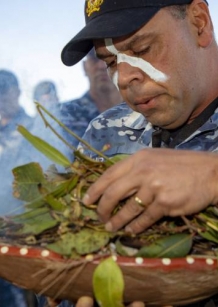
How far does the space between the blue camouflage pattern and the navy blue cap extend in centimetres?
32

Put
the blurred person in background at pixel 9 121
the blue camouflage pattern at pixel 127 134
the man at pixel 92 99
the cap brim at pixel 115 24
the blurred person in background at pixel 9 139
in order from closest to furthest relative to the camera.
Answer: the cap brim at pixel 115 24 < the blue camouflage pattern at pixel 127 134 < the blurred person in background at pixel 9 139 < the man at pixel 92 99 < the blurred person in background at pixel 9 121

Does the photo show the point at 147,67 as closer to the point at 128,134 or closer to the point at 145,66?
the point at 145,66

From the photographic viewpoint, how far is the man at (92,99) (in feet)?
13.1

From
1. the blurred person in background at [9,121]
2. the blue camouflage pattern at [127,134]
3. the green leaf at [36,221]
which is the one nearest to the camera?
the green leaf at [36,221]

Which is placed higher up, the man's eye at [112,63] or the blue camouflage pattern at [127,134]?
the man's eye at [112,63]

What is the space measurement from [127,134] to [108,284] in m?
0.93

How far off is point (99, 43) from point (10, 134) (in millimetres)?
2509

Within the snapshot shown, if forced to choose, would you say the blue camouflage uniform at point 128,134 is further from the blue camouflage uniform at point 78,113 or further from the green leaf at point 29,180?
the blue camouflage uniform at point 78,113

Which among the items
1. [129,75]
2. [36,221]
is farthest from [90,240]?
[129,75]

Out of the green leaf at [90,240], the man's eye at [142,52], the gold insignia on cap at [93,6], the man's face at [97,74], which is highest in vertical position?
the gold insignia on cap at [93,6]

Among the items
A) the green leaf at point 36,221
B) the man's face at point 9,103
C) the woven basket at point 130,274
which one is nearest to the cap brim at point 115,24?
the green leaf at point 36,221

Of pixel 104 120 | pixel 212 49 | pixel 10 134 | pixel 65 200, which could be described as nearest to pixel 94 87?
pixel 10 134

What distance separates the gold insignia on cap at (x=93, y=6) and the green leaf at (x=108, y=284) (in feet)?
2.90

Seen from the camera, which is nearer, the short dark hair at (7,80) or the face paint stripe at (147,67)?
the face paint stripe at (147,67)
